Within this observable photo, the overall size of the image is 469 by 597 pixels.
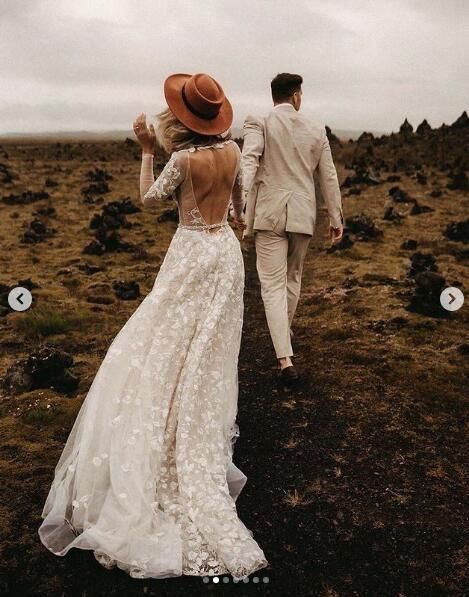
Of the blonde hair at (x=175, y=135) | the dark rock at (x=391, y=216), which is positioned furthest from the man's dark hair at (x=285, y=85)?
the dark rock at (x=391, y=216)

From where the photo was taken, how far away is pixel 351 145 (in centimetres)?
3338

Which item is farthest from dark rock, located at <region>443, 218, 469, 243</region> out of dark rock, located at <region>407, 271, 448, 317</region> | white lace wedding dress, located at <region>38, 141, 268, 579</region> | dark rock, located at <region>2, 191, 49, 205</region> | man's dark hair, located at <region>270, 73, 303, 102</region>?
dark rock, located at <region>2, 191, 49, 205</region>

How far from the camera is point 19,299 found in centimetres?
695

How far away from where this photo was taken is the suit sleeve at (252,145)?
443cm

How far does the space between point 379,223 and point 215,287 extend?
9.33 metres

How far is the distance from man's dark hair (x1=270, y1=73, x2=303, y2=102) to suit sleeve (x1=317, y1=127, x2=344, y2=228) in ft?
1.37

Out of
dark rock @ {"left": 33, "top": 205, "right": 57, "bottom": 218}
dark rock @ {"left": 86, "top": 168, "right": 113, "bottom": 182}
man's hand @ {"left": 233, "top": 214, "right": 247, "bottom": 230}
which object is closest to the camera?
man's hand @ {"left": 233, "top": 214, "right": 247, "bottom": 230}

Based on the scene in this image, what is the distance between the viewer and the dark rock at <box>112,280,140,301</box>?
7.45 metres

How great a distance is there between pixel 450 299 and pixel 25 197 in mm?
12394

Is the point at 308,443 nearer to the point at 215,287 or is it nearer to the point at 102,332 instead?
the point at 215,287

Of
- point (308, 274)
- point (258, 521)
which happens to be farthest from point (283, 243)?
point (308, 274)

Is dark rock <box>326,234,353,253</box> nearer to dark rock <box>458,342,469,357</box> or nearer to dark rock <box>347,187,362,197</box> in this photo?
dark rock <box>458,342,469,357</box>

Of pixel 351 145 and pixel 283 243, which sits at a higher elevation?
pixel 351 145

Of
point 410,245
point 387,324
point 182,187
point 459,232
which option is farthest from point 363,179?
point 182,187
